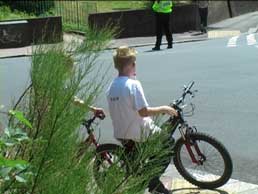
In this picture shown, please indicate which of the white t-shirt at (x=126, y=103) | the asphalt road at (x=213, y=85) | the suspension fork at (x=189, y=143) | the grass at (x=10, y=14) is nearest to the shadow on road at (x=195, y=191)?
the suspension fork at (x=189, y=143)

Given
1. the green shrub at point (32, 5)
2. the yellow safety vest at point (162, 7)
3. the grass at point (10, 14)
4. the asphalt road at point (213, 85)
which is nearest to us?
the asphalt road at point (213, 85)

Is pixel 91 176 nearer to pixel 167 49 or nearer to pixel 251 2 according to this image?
pixel 167 49

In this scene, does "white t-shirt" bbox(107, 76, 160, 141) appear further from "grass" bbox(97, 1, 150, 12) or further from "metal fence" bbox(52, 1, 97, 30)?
"grass" bbox(97, 1, 150, 12)

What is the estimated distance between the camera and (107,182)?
2.47 m

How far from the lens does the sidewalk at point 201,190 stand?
6.02 metres

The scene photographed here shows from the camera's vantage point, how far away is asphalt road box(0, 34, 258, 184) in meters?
7.73

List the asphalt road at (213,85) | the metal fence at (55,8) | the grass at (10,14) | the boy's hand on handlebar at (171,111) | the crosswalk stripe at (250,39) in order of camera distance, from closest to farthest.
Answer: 1. the boy's hand on handlebar at (171,111)
2. the asphalt road at (213,85)
3. the crosswalk stripe at (250,39)
4. the grass at (10,14)
5. the metal fence at (55,8)

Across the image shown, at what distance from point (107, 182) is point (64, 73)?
45cm

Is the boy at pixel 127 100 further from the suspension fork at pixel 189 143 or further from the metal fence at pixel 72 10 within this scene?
the metal fence at pixel 72 10

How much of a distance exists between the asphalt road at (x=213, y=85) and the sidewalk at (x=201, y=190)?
0.25 meters

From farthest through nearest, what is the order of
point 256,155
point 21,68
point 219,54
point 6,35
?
point 6,35
point 219,54
point 21,68
point 256,155

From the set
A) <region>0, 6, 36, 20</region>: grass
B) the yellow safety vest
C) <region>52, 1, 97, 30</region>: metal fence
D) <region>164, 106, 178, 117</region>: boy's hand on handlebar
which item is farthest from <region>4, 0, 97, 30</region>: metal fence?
<region>164, 106, 178, 117</region>: boy's hand on handlebar

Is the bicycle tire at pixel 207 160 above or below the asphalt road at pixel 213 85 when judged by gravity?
above

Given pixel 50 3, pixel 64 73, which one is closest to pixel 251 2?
pixel 50 3
